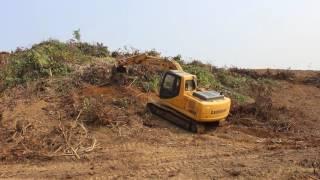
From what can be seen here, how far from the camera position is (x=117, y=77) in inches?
739

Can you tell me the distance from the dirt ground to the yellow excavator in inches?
11.6

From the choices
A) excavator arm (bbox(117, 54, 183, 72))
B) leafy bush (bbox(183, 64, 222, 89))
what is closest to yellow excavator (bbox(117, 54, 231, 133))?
excavator arm (bbox(117, 54, 183, 72))

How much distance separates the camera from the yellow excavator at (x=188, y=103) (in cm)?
1521

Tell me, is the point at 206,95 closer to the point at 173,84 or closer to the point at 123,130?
the point at 173,84

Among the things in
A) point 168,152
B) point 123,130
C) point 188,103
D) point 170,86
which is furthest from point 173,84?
point 168,152

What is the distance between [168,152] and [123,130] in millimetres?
1940

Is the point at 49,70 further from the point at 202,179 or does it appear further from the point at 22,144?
the point at 202,179

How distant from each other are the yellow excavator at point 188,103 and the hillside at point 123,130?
1.03ft

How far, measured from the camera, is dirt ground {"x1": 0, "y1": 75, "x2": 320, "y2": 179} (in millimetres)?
12750

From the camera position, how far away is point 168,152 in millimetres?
14141

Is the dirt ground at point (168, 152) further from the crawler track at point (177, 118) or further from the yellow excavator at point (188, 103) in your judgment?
the yellow excavator at point (188, 103)

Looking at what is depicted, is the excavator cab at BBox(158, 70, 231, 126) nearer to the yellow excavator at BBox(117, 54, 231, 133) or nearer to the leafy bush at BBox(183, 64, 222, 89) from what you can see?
the yellow excavator at BBox(117, 54, 231, 133)

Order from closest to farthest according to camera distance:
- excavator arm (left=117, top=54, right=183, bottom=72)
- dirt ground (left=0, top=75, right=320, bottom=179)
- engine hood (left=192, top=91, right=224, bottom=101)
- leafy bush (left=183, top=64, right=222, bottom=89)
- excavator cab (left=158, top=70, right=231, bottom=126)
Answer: dirt ground (left=0, top=75, right=320, bottom=179), excavator cab (left=158, top=70, right=231, bottom=126), engine hood (left=192, top=91, right=224, bottom=101), excavator arm (left=117, top=54, right=183, bottom=72), leafy bush (left=183, top=64, right=222, bottom=89)

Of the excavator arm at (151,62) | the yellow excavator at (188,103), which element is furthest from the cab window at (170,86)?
the excavator arm at (151,62)
